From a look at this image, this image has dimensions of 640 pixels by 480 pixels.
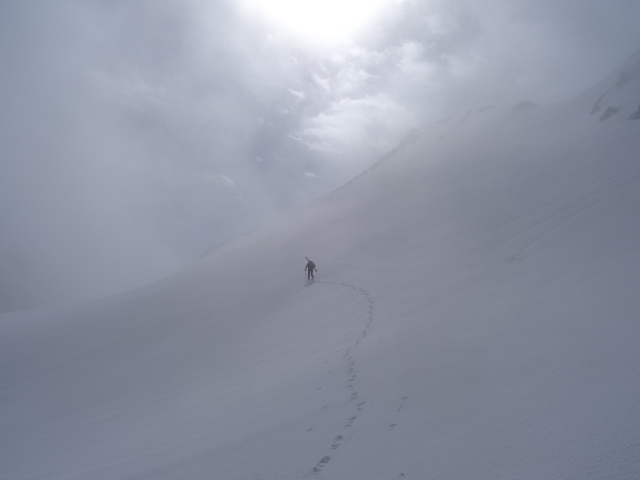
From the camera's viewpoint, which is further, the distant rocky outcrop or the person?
the distant rocky outcrop

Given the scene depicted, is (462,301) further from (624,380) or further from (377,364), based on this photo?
(624,380)

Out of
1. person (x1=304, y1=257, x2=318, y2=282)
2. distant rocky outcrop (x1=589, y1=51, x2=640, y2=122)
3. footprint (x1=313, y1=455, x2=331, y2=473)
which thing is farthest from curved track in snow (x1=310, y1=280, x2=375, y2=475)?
distant rocky outcrop (x1=589, y1=51, x2=640, y2=122)

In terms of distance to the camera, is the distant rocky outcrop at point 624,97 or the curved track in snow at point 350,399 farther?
the distant rocky outcrop at point 624,97

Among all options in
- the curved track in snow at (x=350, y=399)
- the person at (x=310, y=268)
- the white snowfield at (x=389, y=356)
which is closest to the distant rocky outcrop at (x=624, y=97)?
the white snowfield at (x=389, y=356)

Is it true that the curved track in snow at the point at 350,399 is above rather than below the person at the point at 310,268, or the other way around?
below

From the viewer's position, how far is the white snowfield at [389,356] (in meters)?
3.63

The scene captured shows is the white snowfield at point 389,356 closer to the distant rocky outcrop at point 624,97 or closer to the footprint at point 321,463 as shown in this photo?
the footprint at point 321,463

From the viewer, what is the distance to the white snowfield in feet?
11.9

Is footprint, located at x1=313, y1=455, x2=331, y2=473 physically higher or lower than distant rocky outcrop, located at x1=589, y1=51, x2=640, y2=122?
lower

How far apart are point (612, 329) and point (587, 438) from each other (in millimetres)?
2397

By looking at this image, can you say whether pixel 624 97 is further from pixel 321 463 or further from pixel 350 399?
pixel 321 463

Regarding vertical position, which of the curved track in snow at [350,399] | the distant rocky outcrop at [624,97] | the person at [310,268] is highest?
the distant rocky outcrop at [624,97]

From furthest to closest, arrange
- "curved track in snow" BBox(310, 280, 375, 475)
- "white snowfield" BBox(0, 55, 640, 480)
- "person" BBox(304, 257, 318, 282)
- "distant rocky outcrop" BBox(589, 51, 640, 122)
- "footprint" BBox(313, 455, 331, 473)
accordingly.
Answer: "distant rocky outcrop" BBox(589, 51, 640, 122)
"person" BBox(304, 257, 318, 282)
"curved track in snow" BBox(310, 280, 375, 475)
"footprint" BBox(313, 455, 331, 473)
"white snowfield" BBox(0, 55, 640, 480)

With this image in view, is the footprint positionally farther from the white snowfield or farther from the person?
the person
